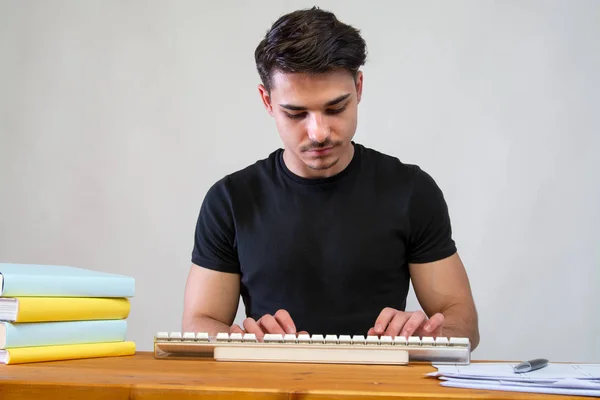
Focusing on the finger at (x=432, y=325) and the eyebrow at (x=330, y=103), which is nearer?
the finger at (x=432, y=325)

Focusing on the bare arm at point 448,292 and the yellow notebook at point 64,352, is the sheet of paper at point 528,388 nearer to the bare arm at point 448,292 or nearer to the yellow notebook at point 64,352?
the yellow notebook at point 64,352

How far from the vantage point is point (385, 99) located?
2.54 meters

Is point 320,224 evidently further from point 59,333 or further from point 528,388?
point 528,388

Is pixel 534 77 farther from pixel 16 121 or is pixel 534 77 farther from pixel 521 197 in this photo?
pixel 16 121

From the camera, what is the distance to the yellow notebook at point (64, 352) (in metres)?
1.10

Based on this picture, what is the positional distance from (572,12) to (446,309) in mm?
1234

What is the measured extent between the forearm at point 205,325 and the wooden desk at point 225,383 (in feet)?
2.25

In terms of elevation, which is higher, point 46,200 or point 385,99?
point 385,99

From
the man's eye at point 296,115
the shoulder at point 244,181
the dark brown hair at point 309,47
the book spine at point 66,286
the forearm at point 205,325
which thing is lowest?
the forearm at point 205,325

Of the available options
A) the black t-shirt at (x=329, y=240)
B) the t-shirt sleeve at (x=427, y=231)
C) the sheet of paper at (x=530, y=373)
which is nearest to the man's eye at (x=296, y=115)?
the black t-shirt at (x=329, y=240)

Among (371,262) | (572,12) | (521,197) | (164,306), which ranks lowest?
(164,306)

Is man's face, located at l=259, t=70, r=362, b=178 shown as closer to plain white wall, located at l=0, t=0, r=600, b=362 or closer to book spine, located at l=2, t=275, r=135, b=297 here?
book spine, located at l=2, t=275, r=135, b=297

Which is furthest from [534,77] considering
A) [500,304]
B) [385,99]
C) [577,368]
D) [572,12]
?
[577,368]

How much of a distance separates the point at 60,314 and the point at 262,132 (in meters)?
1.49
